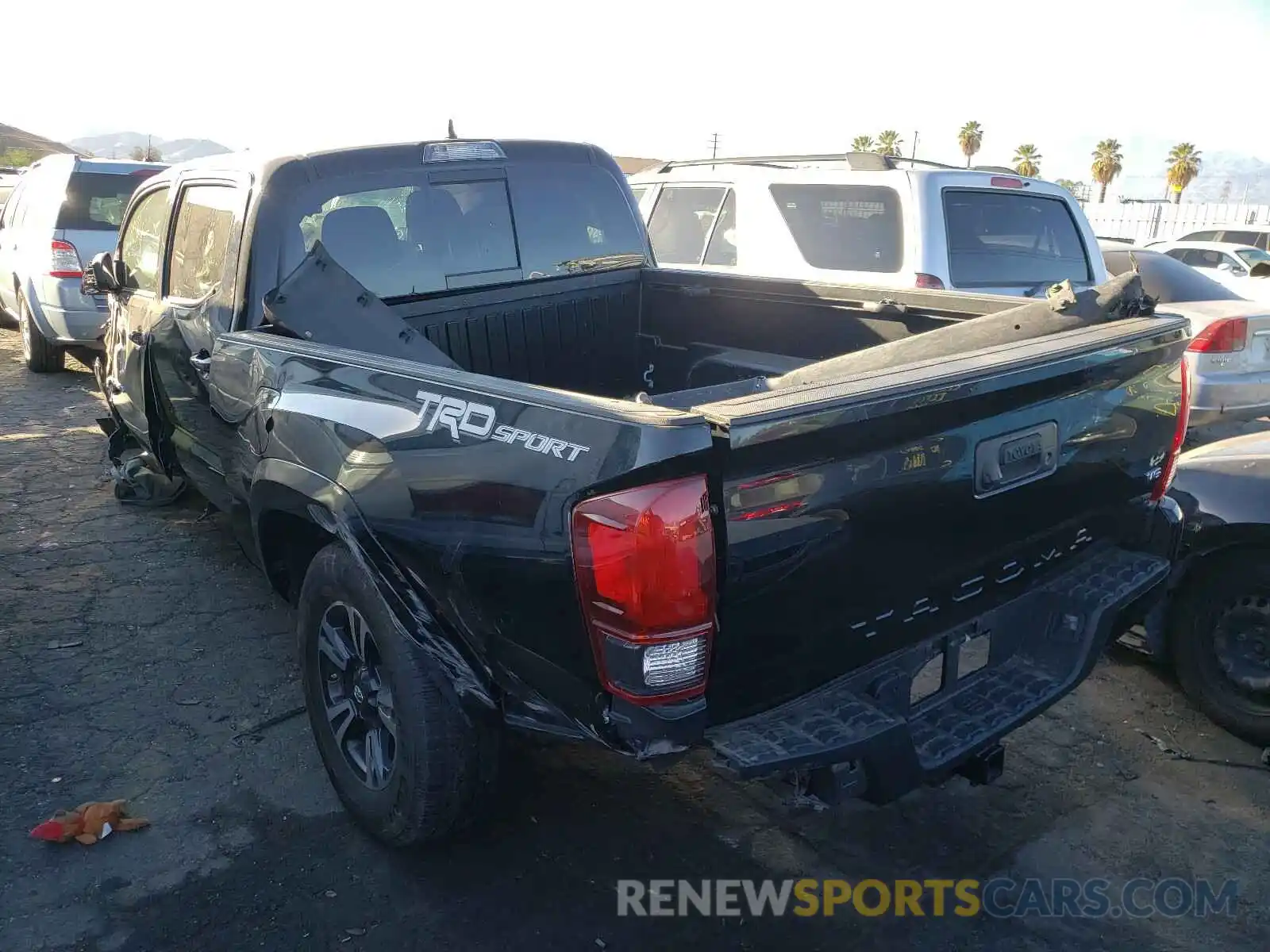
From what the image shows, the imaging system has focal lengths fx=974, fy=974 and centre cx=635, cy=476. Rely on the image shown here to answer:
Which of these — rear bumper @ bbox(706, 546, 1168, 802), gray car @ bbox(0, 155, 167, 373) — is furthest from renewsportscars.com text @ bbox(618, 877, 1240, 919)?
gray car @ bbox(0, 155, 167, 373)

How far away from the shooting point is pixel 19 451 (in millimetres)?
6961

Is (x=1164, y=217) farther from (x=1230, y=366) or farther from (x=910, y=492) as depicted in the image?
(x=910, y=492)

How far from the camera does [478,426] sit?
2268 millimetres

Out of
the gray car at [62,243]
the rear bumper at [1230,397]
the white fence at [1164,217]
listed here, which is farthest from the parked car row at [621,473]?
the white fence at [1164,217]

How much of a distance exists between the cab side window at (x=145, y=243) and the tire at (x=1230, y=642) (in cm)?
450

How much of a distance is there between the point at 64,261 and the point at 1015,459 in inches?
356

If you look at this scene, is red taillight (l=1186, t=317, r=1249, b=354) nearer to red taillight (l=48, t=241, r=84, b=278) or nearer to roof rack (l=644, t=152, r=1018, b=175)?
roof rack (l=644, t=152, r=1018, b=175)

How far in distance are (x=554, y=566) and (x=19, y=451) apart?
21.2ft

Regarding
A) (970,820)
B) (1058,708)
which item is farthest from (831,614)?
(1058,708)

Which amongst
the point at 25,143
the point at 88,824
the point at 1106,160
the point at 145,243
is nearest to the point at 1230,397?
the point at 145,243

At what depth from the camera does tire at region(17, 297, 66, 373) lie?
9461mm

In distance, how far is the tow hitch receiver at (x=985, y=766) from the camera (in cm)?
258

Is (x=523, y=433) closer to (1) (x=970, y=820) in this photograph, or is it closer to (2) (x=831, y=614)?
(2) (x=831, y=614)

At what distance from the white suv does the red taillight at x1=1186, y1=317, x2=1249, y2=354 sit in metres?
0.77
